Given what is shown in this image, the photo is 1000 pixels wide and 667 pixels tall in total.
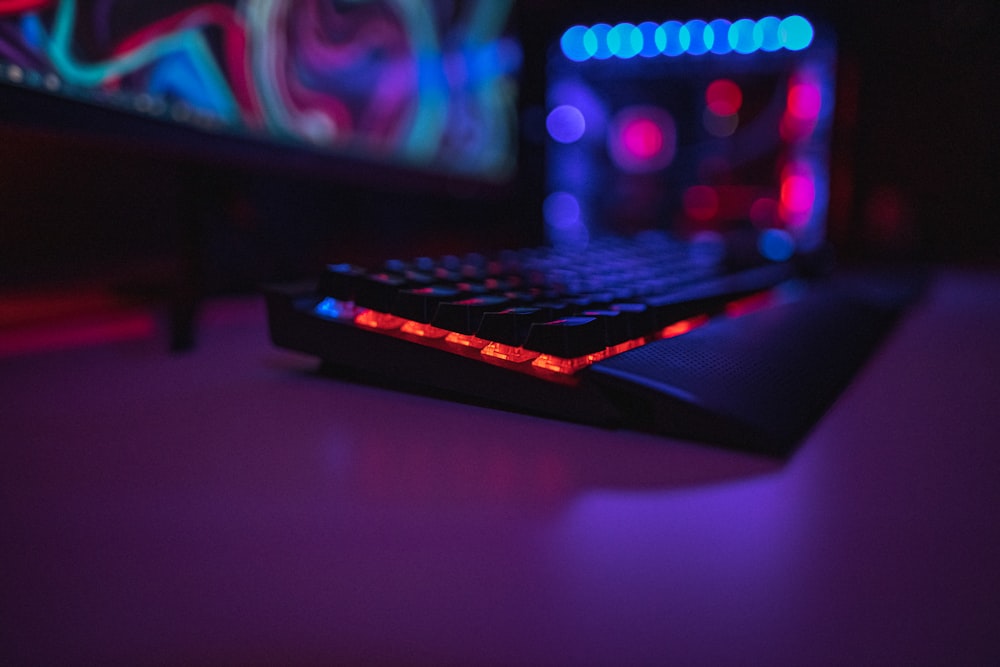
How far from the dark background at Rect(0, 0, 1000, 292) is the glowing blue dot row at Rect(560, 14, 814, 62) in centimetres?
2

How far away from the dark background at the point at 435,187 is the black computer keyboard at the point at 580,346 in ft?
0.64

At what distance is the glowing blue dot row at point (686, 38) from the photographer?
114cm

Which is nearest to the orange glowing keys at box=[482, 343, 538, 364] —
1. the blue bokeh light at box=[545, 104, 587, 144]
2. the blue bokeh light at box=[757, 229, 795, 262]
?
the blue bokeh light at box=[757, 229, 795, 262]

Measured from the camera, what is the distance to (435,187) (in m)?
1.00

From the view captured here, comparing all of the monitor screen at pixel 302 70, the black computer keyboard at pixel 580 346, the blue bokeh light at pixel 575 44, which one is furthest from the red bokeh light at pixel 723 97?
the black computer keyboard at pixel 580 346

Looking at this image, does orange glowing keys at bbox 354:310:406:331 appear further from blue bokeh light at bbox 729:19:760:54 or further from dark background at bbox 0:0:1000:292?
blue bokeh light at bbox 729:19:760:54

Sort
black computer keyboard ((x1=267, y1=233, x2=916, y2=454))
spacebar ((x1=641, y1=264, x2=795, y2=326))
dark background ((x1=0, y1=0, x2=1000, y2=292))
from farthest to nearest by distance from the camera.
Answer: dark background ((x1=0, y1=0, x2=1000, y2=292))
spacebar ((x1=641, y1=264, x2=795, y2=326))
black computer keyboard ((x1=267, y1=233, x2=916, y2=454))

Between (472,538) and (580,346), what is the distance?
161 mm

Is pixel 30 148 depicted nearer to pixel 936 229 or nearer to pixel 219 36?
pixel 219 36

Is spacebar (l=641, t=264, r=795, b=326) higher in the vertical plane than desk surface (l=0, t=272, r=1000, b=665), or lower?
higher

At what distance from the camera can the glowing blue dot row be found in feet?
3.73

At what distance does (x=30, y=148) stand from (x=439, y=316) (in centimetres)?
Answer: 54

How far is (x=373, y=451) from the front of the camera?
0.36 m

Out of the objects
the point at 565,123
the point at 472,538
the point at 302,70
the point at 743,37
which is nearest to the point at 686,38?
the point at 743,37
